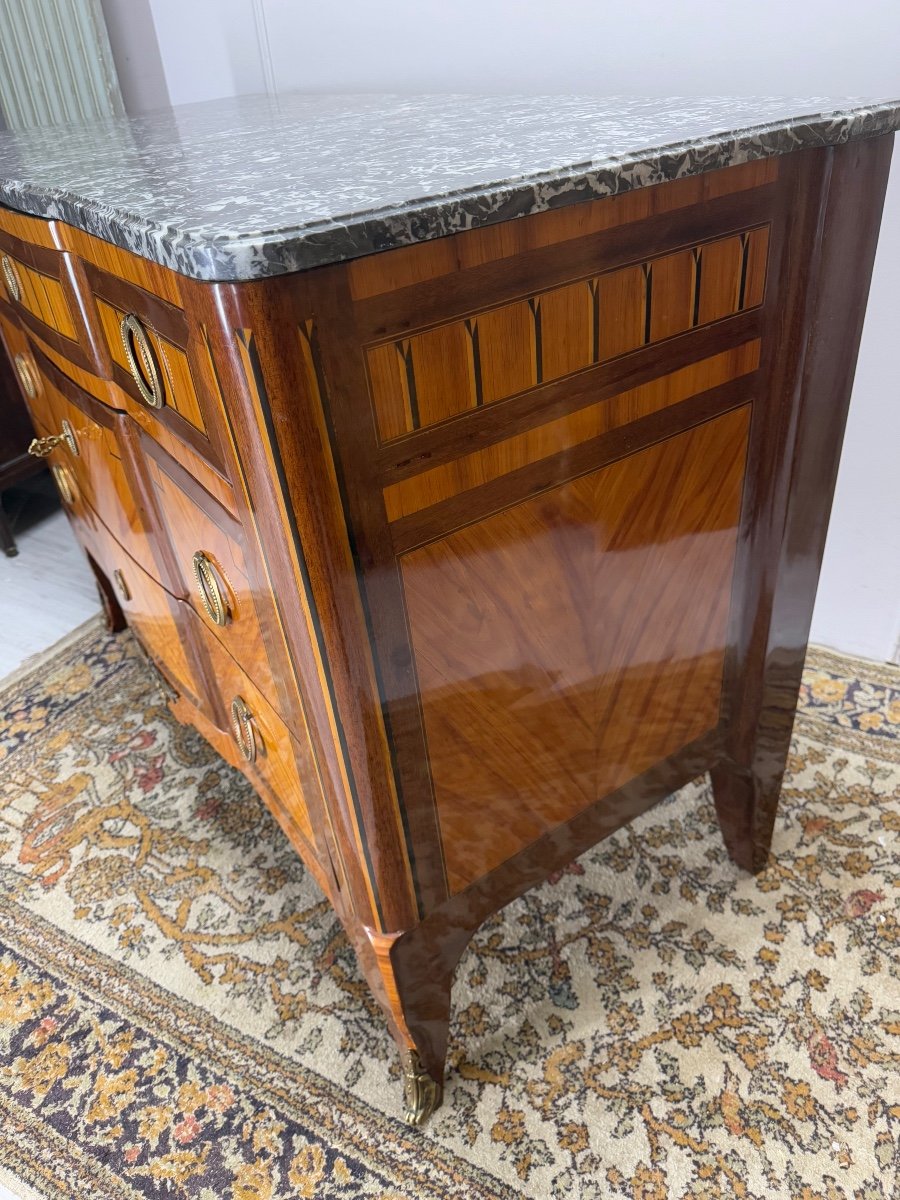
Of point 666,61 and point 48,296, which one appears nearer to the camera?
point 48,296

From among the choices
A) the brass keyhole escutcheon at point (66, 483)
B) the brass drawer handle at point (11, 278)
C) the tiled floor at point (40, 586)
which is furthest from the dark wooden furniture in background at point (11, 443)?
the brass drawer handle at point (11, 278)

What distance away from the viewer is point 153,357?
739 millimetres

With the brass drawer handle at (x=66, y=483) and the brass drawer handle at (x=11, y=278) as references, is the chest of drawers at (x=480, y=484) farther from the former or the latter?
the brass drawer handle at (x=66, y=483)

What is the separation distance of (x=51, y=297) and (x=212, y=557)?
1.20 feet

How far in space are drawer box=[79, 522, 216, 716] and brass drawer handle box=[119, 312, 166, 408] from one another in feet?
1.01

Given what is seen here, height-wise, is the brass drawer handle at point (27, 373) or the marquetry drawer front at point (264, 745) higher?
the brass drawer handle at point (27, 373)

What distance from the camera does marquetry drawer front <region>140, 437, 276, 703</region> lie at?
0.77 metres

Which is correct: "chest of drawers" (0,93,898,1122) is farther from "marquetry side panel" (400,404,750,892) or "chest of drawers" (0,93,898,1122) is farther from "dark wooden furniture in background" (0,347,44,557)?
"dark wooden furniture in background" (0,347,44,557)

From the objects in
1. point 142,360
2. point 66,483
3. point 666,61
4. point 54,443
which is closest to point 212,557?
point 142,360

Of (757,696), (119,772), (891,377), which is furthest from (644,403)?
(119,772)

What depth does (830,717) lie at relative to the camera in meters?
1.36

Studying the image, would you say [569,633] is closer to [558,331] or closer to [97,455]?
[558,331]

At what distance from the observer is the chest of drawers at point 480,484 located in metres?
0.57

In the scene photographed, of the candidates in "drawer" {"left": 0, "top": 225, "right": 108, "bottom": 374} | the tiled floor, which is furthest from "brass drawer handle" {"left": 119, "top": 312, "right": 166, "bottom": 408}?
the tiled floor
